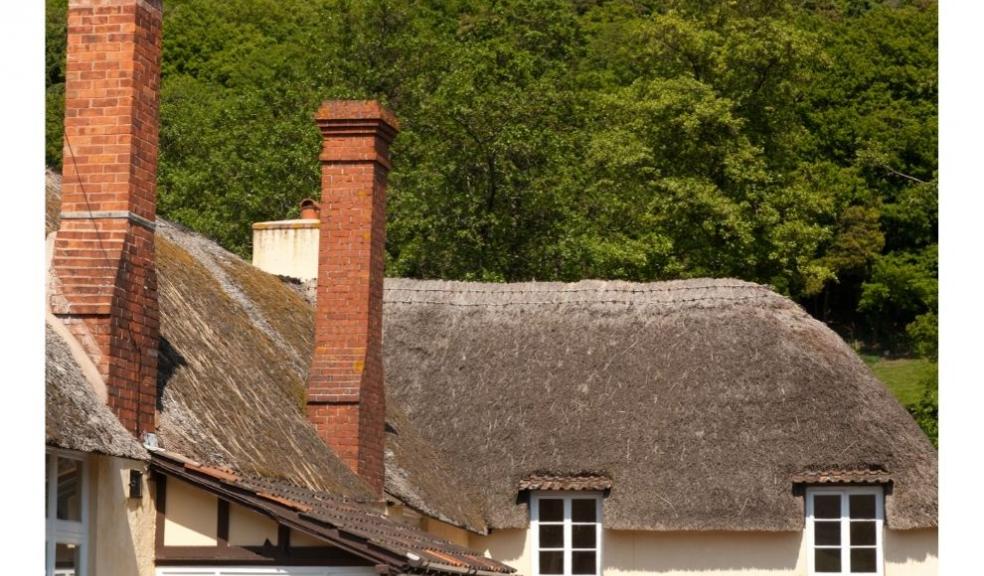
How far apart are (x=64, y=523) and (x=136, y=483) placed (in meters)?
0.85

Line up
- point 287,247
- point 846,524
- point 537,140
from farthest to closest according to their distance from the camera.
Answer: point 537,140 → point 287,247 → point 846,524

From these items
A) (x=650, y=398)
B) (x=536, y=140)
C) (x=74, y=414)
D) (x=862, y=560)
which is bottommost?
(x=862, y=560)

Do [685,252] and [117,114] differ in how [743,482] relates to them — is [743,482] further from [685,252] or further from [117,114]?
[685,252]

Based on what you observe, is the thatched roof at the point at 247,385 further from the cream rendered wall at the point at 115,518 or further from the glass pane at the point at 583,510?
the glass pane at the point at 583,510

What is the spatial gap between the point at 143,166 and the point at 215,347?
3310mm

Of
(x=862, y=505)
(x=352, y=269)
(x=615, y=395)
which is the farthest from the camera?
(x=615, y=395)

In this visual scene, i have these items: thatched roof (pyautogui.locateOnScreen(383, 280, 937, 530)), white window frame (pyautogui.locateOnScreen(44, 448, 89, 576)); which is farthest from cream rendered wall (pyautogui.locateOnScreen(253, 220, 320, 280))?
white window frame (pyautogui.locateOnScreen(44, 448, 89, 576))

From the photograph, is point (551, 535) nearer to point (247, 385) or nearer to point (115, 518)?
point (247, 385)

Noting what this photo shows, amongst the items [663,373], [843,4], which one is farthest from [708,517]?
[843,4]

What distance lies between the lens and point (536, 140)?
39.2 m

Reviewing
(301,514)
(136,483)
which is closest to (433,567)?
(301,514)

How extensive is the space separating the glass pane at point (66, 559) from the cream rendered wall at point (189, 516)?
1.13 meters

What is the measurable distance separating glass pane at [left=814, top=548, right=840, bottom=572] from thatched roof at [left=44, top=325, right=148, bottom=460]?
459 inches

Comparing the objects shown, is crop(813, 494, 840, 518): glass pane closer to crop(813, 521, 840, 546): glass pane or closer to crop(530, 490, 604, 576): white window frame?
crop(813, 521, 840, 546): glass pane
